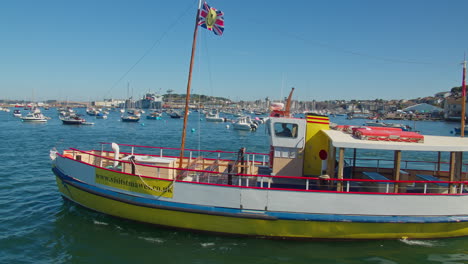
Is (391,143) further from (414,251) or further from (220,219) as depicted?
(220,219)

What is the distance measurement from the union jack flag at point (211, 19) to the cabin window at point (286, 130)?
3713 mm

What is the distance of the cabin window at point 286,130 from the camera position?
10.5 meters

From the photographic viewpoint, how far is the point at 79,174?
11117mm

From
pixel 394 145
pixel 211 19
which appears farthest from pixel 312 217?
pixel 211 19

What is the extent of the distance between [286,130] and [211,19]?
4427mm

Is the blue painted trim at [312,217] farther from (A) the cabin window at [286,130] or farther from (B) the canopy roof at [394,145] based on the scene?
(A) the cabin window at [286,130]

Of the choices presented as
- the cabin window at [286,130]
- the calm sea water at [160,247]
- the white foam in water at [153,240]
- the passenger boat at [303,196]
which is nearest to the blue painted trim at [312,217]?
the passenger boat at [303,196]

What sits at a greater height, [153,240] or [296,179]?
[296,179]

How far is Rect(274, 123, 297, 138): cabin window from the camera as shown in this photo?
10.5 m

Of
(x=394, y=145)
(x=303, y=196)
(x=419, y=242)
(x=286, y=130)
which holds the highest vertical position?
(x=286, y=130)

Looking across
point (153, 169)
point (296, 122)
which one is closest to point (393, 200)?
point (296, 122)

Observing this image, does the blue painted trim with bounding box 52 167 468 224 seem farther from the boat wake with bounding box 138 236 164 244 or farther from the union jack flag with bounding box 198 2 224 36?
the union jack flag with bounding box 198 2 224 36

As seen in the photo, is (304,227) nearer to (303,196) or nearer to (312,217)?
(312,217)

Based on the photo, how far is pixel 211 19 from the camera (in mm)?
10484
